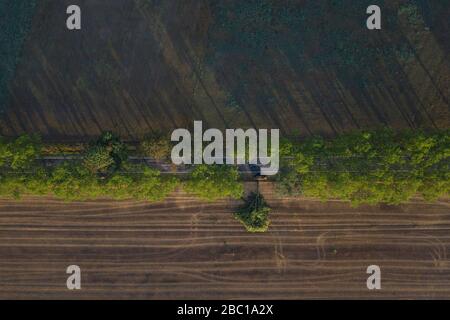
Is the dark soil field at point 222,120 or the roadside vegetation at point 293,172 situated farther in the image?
the dark soil field at point 222,120

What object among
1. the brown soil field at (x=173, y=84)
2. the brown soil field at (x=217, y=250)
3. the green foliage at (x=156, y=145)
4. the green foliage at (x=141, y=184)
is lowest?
the brown soil field at (x=217, y=250)

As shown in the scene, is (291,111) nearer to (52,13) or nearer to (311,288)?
(311,288)

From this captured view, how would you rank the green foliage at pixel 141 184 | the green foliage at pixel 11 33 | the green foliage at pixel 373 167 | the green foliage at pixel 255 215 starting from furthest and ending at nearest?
1. the green foliage at pixel 11 33
2. the green foliage at pixel 255 215
3. the green foliage at pixel 141 184
4. the green foliage at pixel 373 167

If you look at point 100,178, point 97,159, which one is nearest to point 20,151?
point 97,159

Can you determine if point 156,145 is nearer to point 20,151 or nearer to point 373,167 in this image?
point 20,151

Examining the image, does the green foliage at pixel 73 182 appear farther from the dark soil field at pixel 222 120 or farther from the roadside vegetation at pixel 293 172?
the dark soil field at pixel 222 120

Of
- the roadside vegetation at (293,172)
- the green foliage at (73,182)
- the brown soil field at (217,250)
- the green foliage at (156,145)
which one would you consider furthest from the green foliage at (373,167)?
the green foliage at (73,182)
